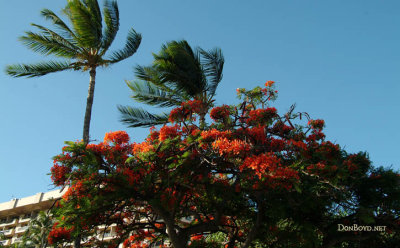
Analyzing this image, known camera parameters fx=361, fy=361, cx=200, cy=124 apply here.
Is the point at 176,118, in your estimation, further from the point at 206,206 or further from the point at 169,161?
the point at 206,206

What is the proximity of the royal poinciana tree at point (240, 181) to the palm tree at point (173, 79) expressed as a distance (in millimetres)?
2787

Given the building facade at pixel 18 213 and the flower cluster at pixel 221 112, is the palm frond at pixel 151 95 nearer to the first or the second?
the flower cluster at pixel 221 112

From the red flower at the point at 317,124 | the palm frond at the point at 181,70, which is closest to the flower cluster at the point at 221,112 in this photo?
the red flower at the point at 317,124

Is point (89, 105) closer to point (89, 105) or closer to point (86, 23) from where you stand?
point (89, 105)

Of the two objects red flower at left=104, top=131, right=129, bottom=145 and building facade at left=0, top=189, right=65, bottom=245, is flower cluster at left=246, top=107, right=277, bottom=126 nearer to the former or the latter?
red flower at left=104, top=131, right=129, bottom=145

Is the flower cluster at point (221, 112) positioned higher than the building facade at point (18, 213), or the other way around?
the building facade at point (18, 213)

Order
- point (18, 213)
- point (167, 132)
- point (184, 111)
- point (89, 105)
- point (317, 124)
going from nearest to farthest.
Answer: point (167, 132) → point (317, 124) → point (184, 111) → point (89, 105) → point (18, 213)

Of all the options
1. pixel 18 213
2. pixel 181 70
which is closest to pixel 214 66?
pixel 181 70

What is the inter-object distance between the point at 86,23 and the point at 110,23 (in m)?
1.12

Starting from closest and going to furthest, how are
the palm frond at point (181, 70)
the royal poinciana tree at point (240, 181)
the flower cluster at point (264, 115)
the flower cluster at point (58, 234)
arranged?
the royal poinciana tree at point (240, 181) < the flower cluster at point (58, 234) < the flower cluster at point (264, 115) < the palm frond at point (181, 70)

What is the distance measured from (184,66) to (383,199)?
781 cm

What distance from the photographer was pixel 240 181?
378 inches

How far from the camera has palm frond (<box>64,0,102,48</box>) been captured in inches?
473

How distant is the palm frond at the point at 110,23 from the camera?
1297cm
